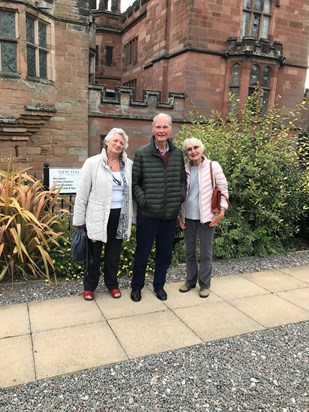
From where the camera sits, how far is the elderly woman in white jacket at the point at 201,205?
366cm

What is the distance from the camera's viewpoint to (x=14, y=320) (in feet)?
10.5

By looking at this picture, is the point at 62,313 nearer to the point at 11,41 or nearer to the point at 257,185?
the point at 257,185

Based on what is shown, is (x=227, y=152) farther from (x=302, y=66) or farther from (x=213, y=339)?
(x=302, y=66)

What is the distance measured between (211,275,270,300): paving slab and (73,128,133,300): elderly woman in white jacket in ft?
A: 4.72

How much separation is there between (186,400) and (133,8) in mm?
19436

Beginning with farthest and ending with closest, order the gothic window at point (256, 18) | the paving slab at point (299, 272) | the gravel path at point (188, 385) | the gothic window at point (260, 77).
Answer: the gothic window at point (256, 18), the gothic window at point (260, 77), the paving slab at point (299, 272), the gravel path at point (188, 385)

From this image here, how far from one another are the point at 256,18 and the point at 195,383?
14.5 metres

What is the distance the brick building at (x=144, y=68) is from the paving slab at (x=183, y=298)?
6602mm

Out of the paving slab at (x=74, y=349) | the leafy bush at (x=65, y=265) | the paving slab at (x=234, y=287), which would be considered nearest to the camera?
the paving slab at (x=74, y=349)

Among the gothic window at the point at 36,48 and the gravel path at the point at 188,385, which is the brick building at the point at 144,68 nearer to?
the gothic window at the point at 36,48

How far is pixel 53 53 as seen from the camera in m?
10.0

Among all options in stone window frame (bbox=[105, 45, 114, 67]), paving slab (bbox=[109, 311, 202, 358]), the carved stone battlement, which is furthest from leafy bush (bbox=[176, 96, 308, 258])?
stone window frame (bbox=[105, 45, 114, 67])

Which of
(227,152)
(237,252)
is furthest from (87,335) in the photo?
(227,152)

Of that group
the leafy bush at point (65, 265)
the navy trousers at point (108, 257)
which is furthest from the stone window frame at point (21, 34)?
the navy trousers at point (108, 257)
